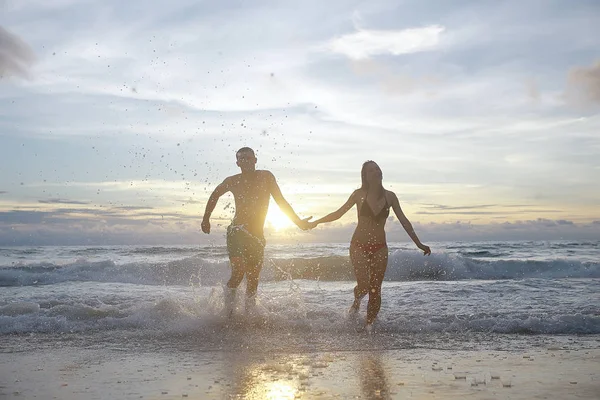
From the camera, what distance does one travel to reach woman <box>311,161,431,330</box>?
6805 mm

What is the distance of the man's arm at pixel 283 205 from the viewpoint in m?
7.23

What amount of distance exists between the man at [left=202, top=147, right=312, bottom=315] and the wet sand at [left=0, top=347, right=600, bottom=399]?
1.69m

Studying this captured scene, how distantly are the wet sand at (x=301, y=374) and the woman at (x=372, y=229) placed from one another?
4.41ft

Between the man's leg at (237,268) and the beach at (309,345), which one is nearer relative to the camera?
the beach at (309,345)

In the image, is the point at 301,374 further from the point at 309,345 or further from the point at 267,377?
the point at 309,345

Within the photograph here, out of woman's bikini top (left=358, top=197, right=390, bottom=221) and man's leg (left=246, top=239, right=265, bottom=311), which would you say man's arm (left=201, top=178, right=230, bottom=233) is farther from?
woman's bikini top (left=358, top=197, right=390, bottom=221)

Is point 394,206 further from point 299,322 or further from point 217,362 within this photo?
point 217,362

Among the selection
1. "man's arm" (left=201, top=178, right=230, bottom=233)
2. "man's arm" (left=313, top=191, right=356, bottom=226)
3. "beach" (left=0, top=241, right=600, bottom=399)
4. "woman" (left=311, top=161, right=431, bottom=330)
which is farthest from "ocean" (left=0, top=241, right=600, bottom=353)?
"man's arm" (left=313, top=191, right=356, bottom=226)

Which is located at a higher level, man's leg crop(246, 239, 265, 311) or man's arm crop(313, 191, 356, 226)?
man's arm crop(313, 191, 356, 226)

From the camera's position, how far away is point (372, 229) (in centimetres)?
682

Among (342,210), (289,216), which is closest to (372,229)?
(342,210)

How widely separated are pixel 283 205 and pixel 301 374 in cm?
322

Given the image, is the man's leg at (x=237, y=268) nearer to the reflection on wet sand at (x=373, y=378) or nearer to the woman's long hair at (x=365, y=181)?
the woman's long hair at (x=365, y=181)

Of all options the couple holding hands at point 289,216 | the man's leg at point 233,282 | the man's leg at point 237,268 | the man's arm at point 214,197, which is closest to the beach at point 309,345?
the man's leg at point 233,282
